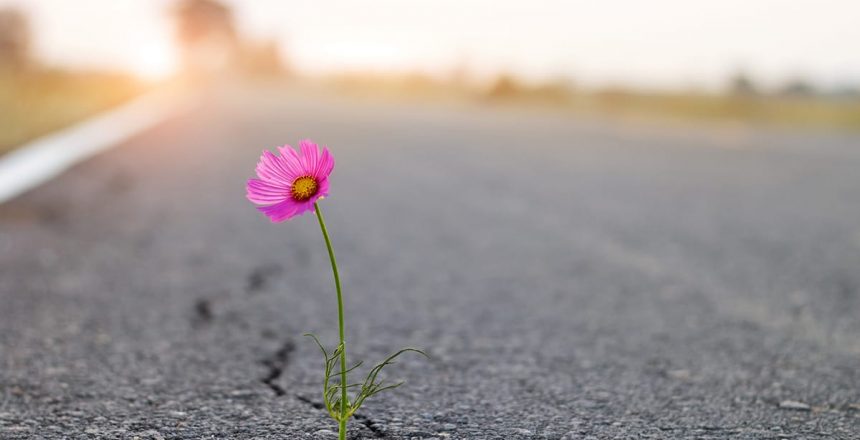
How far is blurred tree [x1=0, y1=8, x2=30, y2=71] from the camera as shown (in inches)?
698

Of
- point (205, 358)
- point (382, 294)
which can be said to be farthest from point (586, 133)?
point (205, 358)

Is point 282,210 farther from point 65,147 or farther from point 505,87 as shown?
point 505,87

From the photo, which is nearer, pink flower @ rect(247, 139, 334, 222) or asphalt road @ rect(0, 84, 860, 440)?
pink flower @ rect(247, 139, 334, 222)

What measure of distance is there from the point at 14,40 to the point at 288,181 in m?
20.8

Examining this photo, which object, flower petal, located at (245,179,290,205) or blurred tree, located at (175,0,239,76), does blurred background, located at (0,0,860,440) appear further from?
blurred tree, located at (175,0,239,76)

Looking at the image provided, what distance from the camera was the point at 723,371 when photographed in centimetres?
267

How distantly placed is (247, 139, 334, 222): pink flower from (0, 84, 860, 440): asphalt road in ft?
1.91

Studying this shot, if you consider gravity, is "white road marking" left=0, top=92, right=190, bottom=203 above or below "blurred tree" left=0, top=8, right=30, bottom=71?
below

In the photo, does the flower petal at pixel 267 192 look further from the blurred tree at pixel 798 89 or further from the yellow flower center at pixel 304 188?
the blurred tree at pixel 798 89

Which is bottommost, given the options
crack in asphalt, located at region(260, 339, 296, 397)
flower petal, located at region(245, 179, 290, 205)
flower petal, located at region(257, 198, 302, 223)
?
crack in asphalt, located at region(260, 339, 296, 397)

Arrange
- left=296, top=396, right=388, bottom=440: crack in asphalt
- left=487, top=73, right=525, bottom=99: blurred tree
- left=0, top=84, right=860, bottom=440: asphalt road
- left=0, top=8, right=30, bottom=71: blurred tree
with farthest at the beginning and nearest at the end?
left=487, top=73, right=525, bottom=99: blurred tree → left=0, top=8, right=30, bottom=71: blurred tree → left=0, top=84, right=860, bottom=440: asphalt road → left=296, top=396, right=388, bottom=440: crack in asphalt

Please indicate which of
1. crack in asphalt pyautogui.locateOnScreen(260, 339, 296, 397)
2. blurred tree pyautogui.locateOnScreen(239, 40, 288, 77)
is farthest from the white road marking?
blurred tree pyautogui.locateOnScreen(239, 40, 288, 77)

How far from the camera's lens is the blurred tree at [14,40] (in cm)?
1773

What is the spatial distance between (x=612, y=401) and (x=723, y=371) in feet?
1.66
